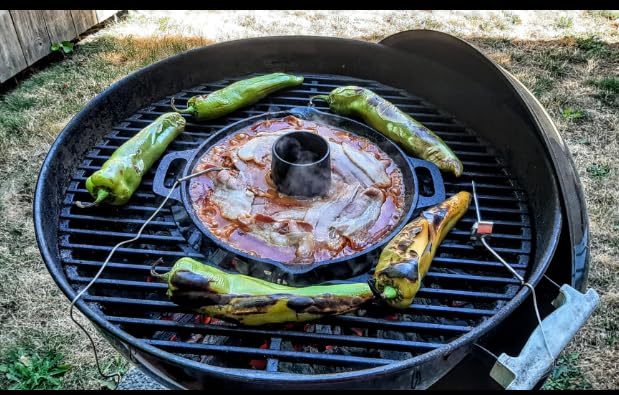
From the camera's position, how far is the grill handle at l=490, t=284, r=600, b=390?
2164 mm

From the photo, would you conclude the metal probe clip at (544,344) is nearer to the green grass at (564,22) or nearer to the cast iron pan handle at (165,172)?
the cast iron pan handle at (165,172)

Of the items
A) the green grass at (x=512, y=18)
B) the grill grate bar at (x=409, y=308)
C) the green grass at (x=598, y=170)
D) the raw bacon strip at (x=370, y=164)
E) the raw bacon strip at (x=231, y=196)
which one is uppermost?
the raw bacon strip at (x=370, y=164)

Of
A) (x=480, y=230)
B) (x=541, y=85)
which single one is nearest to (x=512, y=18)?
(x=541, y=85)

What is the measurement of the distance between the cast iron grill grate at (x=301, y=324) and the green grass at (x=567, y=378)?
1472 millimetres

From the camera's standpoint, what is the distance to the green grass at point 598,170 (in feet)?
18.2

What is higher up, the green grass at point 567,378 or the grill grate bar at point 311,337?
the grill grate bar at point 311,337

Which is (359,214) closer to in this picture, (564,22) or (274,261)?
(274,261)

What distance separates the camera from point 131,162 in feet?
10.5

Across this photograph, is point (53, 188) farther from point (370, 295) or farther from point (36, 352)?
point (370, 295)

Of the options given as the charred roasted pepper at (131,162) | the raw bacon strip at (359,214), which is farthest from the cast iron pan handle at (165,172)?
the raw bacon strip at (359,214)

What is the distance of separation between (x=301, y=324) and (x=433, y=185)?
135 centimetres

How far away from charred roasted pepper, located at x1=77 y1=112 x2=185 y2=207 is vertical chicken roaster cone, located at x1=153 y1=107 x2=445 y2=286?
124 mm


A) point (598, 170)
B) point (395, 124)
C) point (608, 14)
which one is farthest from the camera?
point (608, 14)
